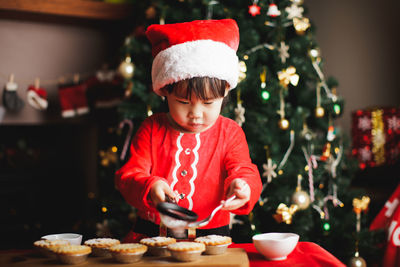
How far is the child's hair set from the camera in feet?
3.15

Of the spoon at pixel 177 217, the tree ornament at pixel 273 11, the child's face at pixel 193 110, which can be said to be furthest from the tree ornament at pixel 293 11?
the spoon at pixel 177 217

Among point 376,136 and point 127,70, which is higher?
point 127,70

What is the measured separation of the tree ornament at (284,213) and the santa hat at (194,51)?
2.60 feet

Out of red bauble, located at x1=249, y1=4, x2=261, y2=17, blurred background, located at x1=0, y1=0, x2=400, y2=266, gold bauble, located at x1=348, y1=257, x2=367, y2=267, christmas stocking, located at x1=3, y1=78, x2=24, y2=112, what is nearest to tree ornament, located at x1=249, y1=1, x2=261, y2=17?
red bauble, located at x1=249, y1=4, x2=261, y2=17

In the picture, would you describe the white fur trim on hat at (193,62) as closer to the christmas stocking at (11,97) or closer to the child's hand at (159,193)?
the child's hand at (159,193)

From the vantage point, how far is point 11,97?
2.49m

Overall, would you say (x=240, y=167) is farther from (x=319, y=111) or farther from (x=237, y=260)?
(x=319, y=111)

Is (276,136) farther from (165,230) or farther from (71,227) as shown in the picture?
(71,227)

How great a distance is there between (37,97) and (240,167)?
1845 millimetres

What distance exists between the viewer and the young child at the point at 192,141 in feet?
3.16

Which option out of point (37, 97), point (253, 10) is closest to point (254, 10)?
point (253, 10)

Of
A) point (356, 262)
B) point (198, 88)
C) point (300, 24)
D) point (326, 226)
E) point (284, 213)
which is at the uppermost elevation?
point (300, 24)

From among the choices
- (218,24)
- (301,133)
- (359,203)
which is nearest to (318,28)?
(301,133)

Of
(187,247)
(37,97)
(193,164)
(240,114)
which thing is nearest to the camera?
(187,247)
